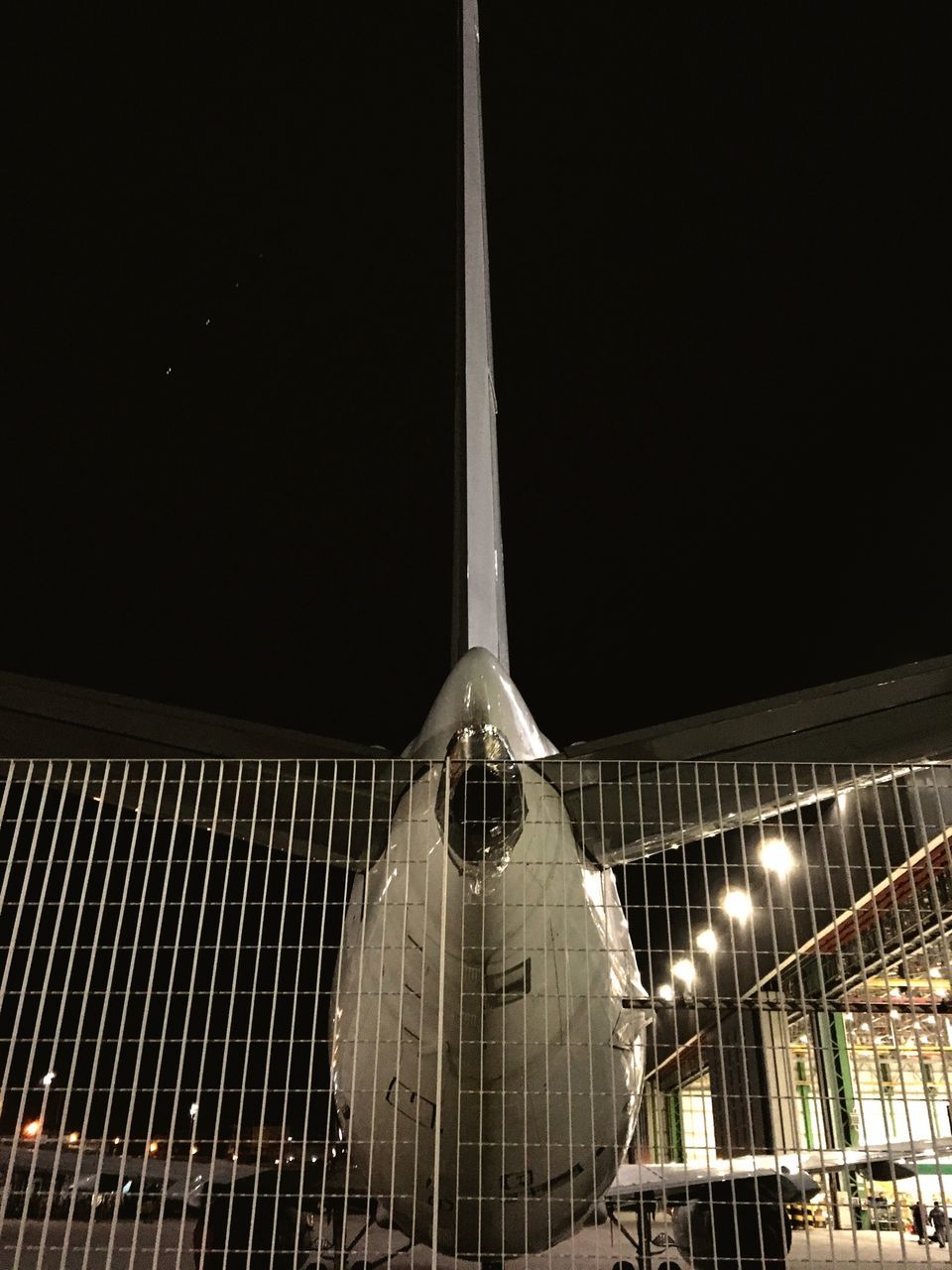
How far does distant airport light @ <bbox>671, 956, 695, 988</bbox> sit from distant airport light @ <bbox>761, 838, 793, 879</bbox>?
58cm

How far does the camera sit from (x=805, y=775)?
512 centimetres

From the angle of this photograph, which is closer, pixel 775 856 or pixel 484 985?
pixel 775 856

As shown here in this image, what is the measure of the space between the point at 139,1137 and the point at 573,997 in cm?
237

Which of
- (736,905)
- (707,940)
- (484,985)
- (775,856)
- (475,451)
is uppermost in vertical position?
(475,451)

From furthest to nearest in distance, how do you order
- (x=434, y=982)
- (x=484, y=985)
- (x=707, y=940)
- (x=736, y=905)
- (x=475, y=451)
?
(x=475, y=451)
(x=434, y=982)
(x=484, y=985)
(x=707, y=940)
(x=736, y=905)

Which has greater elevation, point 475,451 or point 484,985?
point 475,451

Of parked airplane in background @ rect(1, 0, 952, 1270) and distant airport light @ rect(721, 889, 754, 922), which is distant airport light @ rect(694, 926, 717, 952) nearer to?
distant airport light @ rect(721, 889, 754, 922)

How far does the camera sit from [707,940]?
4.69 m

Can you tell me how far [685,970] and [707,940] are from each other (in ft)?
0.62

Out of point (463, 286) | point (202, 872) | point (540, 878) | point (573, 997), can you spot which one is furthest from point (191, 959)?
point (463, 286)

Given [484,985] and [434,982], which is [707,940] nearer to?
[484,985]

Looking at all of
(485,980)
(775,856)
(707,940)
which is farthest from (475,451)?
(707,940)

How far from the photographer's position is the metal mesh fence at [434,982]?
A: 162 inches

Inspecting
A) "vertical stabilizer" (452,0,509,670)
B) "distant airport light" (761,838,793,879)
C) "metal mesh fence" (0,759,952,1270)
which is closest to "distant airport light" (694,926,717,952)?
"metal mesh fence" (0,759,952,1270)
